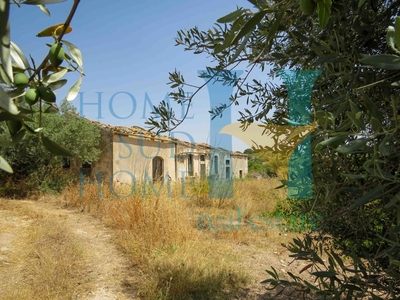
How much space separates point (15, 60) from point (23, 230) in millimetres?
4978

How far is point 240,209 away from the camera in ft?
18.7

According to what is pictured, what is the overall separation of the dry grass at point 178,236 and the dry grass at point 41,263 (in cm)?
62

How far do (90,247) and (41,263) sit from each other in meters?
0.73

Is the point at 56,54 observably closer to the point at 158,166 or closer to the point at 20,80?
the point at 20,80

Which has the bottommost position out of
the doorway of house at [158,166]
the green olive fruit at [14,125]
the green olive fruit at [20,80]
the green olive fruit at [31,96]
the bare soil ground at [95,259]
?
the bare soil ground at [95,259]

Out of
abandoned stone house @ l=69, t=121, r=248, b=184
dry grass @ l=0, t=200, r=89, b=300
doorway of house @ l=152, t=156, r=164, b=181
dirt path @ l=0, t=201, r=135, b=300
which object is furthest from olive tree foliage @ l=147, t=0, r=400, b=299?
doorway of house @ l=152, t=156, r=164, b=181

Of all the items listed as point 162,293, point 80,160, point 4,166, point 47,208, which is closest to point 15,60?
point 4,166

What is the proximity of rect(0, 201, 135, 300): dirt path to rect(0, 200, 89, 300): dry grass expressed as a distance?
4 cm

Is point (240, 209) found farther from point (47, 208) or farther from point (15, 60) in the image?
point (15, 60)

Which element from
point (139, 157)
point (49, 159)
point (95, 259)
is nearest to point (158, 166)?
point (139, 157)

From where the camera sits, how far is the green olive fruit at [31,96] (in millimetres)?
389

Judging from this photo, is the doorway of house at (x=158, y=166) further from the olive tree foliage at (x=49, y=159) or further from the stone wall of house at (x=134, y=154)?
the olive tree foliage at (x=49, y=159)

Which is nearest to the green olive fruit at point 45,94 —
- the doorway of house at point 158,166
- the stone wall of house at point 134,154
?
the stone wall of house at point 134,154

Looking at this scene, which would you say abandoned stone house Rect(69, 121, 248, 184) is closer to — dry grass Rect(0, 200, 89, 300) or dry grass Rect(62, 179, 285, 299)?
dry grass Rect(62, 179, 285, 299)
